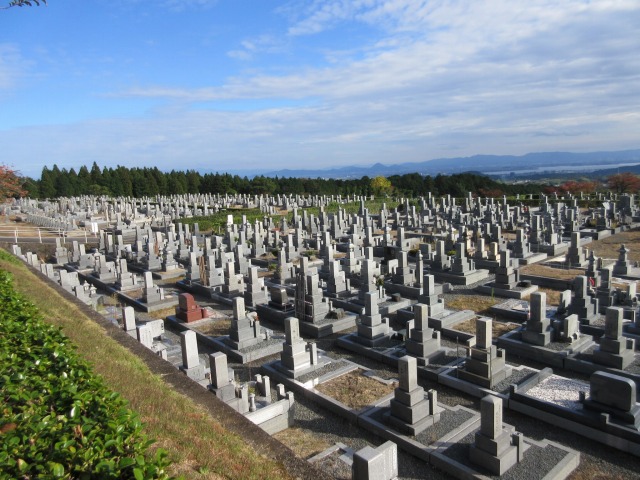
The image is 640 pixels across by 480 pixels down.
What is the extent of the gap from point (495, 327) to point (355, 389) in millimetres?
5940

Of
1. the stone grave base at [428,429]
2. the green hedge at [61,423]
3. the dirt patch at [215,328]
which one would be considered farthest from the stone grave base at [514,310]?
the green hedge at [61,423]

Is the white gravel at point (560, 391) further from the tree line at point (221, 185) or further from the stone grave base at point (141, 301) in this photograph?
the tree line at point (221, 185)

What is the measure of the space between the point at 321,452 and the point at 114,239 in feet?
86.1

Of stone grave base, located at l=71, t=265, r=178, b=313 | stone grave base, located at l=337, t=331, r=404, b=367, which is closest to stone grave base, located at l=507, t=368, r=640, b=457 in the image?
stone grave base, located at l=337, t=331, r=404, b=367

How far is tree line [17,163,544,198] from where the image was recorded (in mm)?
63050

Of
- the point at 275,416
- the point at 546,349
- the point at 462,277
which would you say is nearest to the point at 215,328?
the point at 275,416

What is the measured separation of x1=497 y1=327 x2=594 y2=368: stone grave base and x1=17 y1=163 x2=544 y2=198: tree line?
48.1 metres

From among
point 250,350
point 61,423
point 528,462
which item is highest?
point 61,423

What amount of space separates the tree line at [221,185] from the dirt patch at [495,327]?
152 feet

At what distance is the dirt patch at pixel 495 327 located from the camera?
13.8 meters

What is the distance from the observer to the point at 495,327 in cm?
1423

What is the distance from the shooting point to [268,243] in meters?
28.8

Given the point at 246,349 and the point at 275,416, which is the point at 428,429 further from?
the point at 246,349

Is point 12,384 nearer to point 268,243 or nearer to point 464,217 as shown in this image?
point 268,243
